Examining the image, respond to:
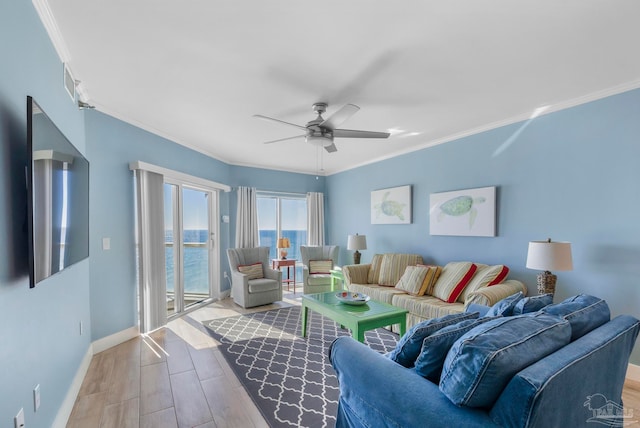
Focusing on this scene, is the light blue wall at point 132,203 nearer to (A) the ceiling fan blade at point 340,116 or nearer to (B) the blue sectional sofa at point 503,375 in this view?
(B) the blue sectional sofa at point 503,375

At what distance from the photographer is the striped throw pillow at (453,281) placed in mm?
3521

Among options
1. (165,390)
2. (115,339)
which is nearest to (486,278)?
(165,390)

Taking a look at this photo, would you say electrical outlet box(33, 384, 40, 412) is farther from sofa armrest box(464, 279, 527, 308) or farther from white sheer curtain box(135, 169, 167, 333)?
sofa armrest box(464, 279, 527, 308)

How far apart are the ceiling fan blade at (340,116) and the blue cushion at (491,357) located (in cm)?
181

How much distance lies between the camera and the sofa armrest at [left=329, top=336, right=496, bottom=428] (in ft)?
3.66

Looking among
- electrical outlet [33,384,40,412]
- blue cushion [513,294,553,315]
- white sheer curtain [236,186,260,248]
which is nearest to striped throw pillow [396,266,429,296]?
blue cushion [513,294,553,315]

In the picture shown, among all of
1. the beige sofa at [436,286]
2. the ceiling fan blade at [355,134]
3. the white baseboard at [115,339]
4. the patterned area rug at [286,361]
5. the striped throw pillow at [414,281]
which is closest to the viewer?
the patterned area rug at [286,361]

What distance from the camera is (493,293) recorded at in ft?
9.55

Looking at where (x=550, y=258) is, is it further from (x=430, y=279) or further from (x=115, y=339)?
(x=115, y=339)

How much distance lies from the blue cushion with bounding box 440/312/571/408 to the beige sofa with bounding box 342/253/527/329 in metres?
1.70

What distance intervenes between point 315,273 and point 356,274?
115 cm

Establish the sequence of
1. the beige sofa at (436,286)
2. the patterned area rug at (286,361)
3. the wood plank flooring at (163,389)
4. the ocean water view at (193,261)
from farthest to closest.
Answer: the ocean water view at (193,261), the beige sofa at (436,286), the patterned area rug at (286,361), the wood plank flooring at (163,389)

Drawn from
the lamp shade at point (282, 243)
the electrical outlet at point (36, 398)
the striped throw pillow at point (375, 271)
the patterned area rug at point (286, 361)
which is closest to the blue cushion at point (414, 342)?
the patterned area rug at point (286, 361)

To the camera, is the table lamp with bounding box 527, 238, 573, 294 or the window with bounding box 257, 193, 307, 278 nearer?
the table lamp with bounding box 527, 238, 573, 294
